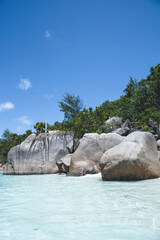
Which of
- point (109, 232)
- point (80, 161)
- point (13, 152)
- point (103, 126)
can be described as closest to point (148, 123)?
point (103, 126)

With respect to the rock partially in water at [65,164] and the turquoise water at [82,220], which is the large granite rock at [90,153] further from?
the turquoise water at [82,220]

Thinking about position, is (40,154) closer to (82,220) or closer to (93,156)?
(93,156)

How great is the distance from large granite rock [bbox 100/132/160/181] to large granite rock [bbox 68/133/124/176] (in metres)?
2.77

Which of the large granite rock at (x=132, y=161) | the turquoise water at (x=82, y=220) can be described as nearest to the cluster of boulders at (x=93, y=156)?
the large granite rock at (x=132, y=161)

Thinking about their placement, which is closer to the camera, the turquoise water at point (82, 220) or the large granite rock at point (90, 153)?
the turquoise water at point (82, 220)

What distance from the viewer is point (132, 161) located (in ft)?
21.3

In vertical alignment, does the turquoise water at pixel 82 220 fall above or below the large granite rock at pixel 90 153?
below

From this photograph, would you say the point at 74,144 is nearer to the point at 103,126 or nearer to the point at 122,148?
the point at 103,126

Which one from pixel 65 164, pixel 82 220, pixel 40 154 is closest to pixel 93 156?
pixel 65 164

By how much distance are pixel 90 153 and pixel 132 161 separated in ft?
13.2

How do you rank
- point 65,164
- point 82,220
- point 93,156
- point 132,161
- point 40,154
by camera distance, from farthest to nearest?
Result: point 40,154, point 65,164, point 93,156, point 132,161, point 82,220

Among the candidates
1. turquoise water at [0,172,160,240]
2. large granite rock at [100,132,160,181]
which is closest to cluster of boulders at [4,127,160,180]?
large granite rock at [100,132,160,181]

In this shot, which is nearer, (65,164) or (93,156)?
(93,156)

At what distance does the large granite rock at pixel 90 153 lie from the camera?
392 inches
